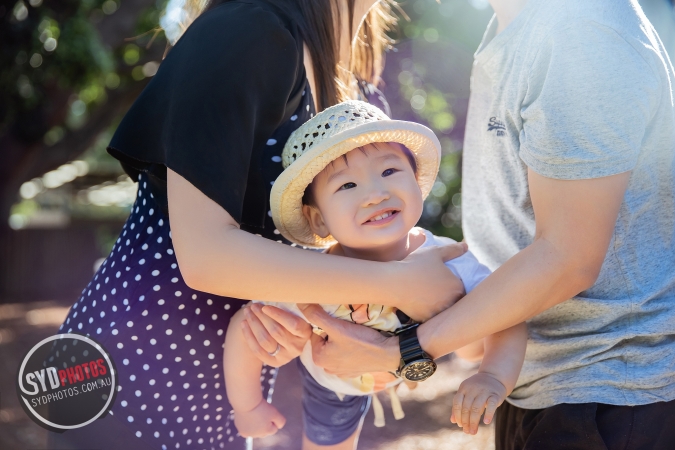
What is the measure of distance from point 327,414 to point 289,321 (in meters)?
0.48

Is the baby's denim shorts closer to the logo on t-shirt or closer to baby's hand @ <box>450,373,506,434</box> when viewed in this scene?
baby's hand @ <box>450,373,506,434</box>

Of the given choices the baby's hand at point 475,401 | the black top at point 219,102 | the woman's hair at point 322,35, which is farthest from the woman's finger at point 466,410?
the woman's hair at point 322,35

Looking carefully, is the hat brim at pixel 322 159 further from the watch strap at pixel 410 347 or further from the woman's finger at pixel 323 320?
the watch strap at pixel 410 347

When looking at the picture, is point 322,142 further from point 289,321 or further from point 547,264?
point 547,264

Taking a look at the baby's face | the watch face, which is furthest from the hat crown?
the watch face

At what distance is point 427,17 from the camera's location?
288 inches

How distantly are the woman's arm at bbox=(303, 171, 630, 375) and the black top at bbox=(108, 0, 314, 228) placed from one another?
0.58 meters

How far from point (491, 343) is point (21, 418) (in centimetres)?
521

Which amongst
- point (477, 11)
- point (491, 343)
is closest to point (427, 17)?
point (477, 11)

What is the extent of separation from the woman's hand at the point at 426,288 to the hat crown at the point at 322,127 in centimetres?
39

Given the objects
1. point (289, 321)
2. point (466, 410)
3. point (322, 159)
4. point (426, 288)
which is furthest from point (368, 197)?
point (466, 410)

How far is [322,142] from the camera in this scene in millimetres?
1680

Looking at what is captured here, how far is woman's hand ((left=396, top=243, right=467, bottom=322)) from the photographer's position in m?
1.71

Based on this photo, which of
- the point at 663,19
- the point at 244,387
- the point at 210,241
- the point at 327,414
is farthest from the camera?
the point at 663,19
